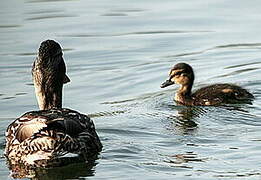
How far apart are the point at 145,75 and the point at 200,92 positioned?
1.21 meters

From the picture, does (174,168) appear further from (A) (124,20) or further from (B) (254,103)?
(A) (124,20)

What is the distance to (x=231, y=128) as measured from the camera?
30.2ft

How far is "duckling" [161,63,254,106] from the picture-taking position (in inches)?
408

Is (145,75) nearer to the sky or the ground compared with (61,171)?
nearer to the sky

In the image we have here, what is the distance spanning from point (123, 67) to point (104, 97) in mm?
1360

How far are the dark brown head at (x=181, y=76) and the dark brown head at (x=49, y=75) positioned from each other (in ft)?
7.19

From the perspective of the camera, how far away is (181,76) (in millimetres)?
10883

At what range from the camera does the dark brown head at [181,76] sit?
10.9m

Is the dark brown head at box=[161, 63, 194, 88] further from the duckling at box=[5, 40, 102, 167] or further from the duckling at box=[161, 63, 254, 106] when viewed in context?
the duckling at box=[5, 40, 102, 167]

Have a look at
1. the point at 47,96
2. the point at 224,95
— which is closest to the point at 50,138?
the point at 47,96

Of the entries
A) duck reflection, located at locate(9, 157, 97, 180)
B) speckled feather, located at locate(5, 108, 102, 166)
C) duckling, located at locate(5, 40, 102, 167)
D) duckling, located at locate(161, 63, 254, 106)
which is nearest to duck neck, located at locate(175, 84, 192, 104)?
duckling, located at locate(161, 63, 254, 106)

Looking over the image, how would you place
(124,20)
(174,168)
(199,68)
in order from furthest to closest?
(124,20), (199,68), (174,168)

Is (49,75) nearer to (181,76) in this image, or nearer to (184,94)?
(184,94)

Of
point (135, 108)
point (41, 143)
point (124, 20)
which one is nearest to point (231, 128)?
point (135, 108)
